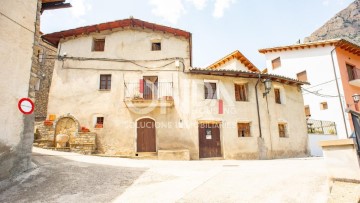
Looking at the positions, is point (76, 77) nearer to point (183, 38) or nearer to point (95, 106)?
point (95, 106)

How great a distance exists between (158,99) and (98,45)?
607cm

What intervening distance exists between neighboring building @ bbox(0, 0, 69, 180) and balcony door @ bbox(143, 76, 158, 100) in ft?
26.5

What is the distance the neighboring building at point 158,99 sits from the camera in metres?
13.6

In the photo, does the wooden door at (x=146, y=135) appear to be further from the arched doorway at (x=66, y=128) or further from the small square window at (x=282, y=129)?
the small square window at (x=282, y=129)

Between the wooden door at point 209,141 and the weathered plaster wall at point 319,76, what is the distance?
10.9 metres

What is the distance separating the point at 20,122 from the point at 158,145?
824 centimetres

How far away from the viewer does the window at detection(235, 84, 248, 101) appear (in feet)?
50.0

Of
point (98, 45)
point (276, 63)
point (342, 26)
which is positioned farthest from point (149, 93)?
point (342, 26)

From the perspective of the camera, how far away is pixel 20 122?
237 inches

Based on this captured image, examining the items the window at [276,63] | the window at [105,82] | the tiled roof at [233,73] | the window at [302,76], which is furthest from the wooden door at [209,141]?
the window at [276,63]

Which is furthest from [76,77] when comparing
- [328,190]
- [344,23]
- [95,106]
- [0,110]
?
[344,23]

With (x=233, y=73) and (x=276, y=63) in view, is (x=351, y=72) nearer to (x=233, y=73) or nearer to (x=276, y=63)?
(x=276, y=63)

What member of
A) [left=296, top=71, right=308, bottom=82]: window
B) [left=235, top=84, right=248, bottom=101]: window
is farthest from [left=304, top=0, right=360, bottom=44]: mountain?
[left=235, top=84, right=248, bottom=101]: window

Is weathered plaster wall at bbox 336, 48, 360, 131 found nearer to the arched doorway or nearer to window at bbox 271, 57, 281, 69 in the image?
window at bbox 271, 57, 281, 69
